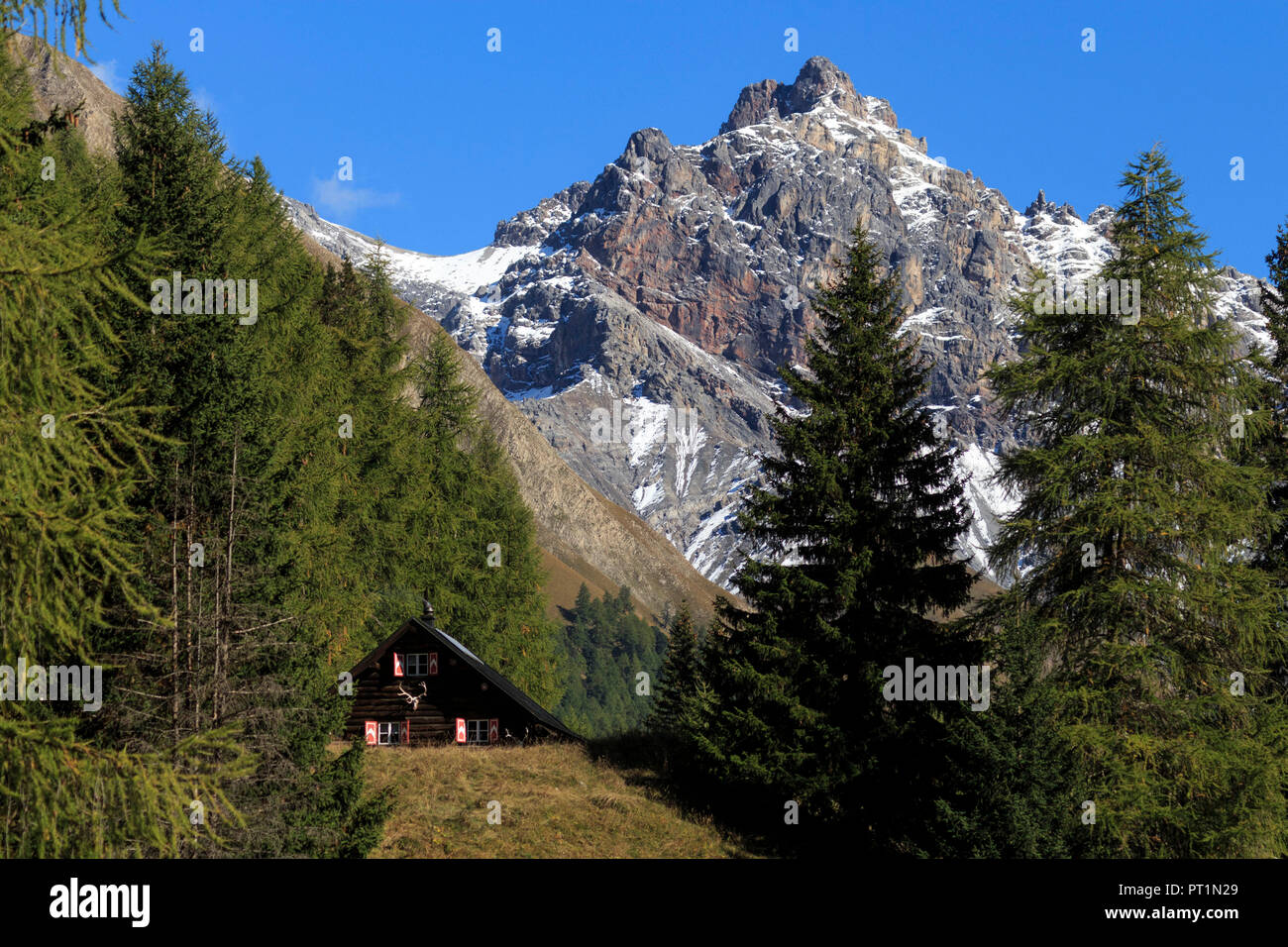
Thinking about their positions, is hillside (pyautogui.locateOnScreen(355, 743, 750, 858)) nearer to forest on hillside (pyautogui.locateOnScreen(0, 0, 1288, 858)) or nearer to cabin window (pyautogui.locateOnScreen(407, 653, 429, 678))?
forest on hillside (pyautogui.locateOnScreen(0, 0, 1288, 858))

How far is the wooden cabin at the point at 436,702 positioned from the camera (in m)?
31.5

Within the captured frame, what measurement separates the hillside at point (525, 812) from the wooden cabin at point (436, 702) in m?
3.75

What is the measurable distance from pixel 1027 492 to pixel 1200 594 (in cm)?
342

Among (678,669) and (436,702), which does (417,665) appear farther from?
(678,669)

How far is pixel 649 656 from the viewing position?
15875cm

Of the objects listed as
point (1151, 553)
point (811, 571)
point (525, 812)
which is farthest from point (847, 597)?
point (525, 812)

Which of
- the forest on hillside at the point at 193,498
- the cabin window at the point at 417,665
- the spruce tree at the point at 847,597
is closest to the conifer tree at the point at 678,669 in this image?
the forest on hillside at the point at 193,498

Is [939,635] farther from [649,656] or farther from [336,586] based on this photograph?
[649,656]

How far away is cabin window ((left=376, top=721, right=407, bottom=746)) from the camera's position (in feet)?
104

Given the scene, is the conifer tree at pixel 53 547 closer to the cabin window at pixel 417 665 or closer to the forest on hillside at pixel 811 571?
the forest on hillside at pixel 811 571

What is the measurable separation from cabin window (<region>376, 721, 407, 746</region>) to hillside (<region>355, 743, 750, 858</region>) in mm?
3988

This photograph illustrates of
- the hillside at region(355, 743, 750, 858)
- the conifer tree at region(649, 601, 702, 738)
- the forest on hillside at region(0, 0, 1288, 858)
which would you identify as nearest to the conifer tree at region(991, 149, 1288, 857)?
the forest on hillside at region(0, 0, 1288, 858)
